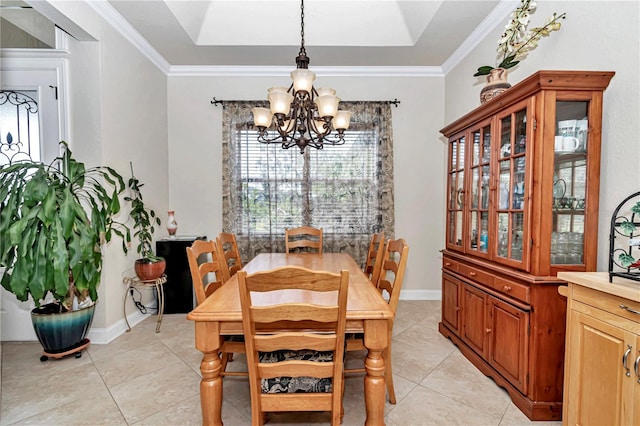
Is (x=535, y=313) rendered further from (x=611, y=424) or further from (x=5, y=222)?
(x=5, y=222)

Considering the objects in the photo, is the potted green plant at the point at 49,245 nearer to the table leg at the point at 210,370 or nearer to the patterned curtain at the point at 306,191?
the table leg at the point at 210,370

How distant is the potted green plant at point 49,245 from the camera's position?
208cm

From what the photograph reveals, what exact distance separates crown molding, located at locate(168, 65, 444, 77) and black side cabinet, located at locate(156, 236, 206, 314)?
2235 millimetres

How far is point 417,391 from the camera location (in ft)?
6.68

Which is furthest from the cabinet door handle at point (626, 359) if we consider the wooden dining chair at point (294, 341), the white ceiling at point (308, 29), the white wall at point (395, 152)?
the white ceiling at point (308, 29)

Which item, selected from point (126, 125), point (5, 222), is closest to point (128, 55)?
point (126, 125)

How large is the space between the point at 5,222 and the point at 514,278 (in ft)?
11.4

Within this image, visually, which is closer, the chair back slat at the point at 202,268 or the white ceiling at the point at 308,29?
the chair back slat at the point at 202,268

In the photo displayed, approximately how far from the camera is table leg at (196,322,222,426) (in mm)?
1415

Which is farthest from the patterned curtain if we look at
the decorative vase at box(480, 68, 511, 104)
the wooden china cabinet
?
the wooden china cabinet

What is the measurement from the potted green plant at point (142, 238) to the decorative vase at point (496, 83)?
3371 millimetres

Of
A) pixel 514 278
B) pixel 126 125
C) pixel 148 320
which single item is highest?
pixel 126 125

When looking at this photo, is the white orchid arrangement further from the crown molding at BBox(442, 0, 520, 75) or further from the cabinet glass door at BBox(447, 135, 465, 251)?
the cabinet glass door at BBox(447, 135, 465, 251)

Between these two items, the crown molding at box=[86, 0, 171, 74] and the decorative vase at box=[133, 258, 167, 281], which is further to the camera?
the decorative vase at box=[133, 258, 167, 281]
